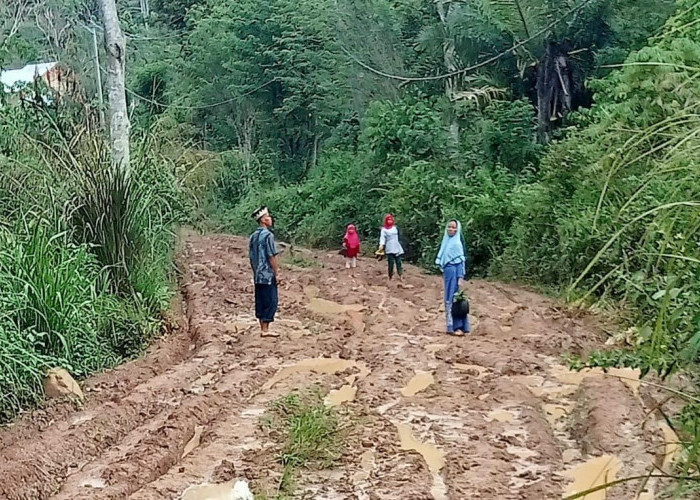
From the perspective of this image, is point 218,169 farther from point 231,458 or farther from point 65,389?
point 231,458

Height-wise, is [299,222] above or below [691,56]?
below

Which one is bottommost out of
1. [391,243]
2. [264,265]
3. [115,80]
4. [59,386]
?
[391,243]

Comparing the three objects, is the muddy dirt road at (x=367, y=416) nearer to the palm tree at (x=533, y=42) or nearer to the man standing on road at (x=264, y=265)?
the man standing on road at (x=264, y=265)

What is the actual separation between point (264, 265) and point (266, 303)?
0.56 m

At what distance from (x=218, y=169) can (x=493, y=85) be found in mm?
6453

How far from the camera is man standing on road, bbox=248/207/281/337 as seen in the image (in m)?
9.61

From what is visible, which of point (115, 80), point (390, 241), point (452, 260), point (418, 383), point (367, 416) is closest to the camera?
point (367, 416)

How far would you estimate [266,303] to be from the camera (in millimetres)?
10047

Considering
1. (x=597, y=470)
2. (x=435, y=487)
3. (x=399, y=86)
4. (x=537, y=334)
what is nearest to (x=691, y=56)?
(x=537, y=334)

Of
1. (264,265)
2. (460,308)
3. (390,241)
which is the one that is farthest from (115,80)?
(390,241)

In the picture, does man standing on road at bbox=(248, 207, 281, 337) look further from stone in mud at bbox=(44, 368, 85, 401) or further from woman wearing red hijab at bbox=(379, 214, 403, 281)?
woman wearing red hijab at bbox=(379, 214, 403, 281)

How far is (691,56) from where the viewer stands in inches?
393

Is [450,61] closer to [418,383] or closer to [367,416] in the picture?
[418,383]

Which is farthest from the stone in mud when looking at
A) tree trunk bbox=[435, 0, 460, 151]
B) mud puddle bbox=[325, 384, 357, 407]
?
tree trunk bbox=[435, 0, 460, 151]
